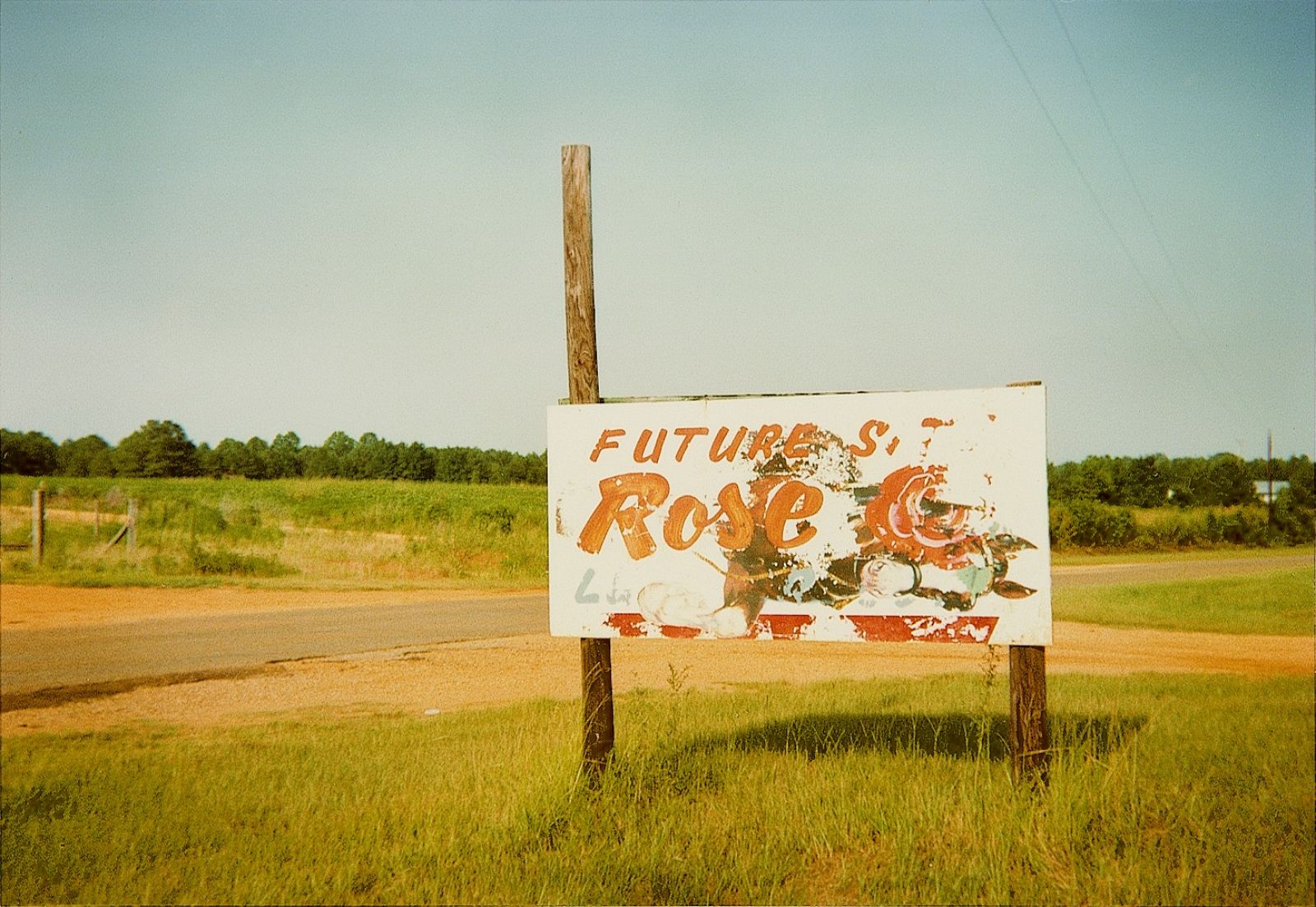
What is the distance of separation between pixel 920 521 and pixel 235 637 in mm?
10905

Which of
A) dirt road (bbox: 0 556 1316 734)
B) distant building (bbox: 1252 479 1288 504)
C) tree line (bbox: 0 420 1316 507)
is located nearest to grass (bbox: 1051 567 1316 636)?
dirt road (bbox: 0 556 1316 734)

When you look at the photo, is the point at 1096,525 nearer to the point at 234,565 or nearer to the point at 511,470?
the point at 511,470

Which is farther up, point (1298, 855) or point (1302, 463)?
point (1302, 463)

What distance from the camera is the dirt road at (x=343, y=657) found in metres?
7.90

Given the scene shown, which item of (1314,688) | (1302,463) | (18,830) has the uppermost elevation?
(1302,463)

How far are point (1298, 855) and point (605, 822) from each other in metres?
3.52

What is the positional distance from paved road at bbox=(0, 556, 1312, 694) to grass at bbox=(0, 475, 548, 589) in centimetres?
117

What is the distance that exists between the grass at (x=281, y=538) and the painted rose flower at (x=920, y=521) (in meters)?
8.07

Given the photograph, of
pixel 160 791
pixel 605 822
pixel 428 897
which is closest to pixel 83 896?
pixel 160 791

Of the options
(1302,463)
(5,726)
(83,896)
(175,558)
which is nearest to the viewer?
(83,896)

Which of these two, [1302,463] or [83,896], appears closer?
[83,896]

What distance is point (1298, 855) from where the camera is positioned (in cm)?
398

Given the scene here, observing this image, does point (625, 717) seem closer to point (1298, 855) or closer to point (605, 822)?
point (605, 822)

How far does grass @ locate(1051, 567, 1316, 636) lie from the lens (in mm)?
15281
